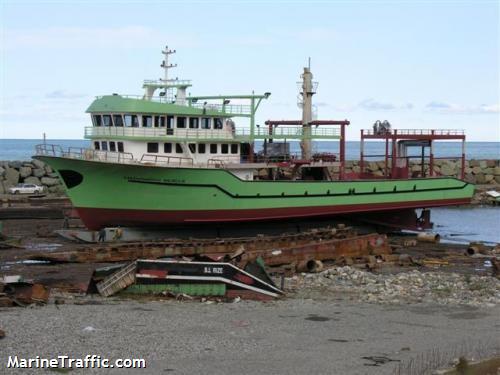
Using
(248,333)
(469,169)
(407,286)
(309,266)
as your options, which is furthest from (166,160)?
(469,169)

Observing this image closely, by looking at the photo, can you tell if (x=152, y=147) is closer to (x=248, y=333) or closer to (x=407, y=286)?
(x=407, y=286)

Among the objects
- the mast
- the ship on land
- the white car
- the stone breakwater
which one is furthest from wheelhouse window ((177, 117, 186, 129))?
the stone breakwater

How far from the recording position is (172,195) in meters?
29.6

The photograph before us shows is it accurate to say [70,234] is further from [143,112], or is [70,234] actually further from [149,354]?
[149,354]

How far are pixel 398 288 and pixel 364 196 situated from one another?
13731 millimetres

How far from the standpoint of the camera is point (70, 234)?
101ft

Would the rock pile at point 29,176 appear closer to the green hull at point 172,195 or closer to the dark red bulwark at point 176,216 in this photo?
the dark red bulwark at point 176,216

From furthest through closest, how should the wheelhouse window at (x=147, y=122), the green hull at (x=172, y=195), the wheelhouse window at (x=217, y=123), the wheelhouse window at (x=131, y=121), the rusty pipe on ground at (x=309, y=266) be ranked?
1. the wheelhouse window at (x=217, y=123)
2. the wheelhouse window at (x=147, y=122)
3. the wheelhouse window at (x=131, y=121)
4. the green hull at (x=172, y=195)
5. the rusty pipe on ground at (x=309, y=266)

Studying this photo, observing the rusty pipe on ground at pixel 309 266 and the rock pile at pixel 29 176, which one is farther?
the rock pile at pixel 29 176

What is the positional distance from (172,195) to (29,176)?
31.5 meters

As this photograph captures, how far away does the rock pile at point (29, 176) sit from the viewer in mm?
56500

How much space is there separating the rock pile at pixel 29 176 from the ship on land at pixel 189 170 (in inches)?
1014

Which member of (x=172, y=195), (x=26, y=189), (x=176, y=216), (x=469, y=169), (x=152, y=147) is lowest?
(x=26, y=189)

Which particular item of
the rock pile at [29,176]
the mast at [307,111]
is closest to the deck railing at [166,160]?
the mast at [307,111]
